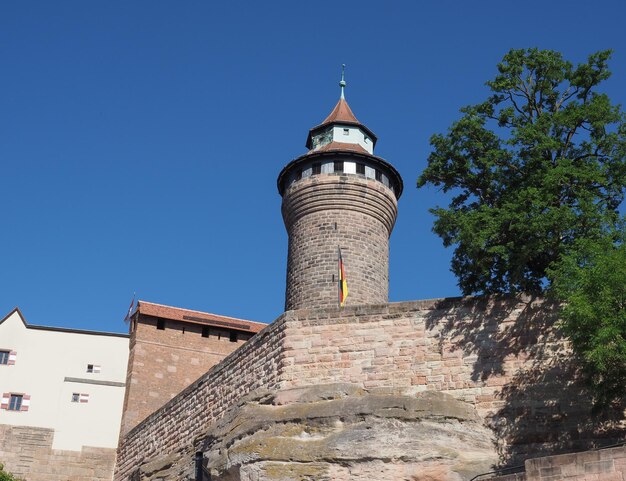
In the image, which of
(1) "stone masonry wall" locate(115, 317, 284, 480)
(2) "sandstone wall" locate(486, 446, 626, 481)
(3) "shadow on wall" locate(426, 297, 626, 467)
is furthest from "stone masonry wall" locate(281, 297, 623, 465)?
(2) "sandstone wall" locate(486, 446, 626, 481)

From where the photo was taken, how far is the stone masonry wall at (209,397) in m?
20.1

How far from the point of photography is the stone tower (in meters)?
24.5

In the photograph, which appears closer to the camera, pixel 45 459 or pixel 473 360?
pixel 473 360

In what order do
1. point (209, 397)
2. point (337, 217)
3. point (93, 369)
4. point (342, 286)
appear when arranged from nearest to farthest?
point (209, 397) → point (342, 286) → point (337, 217) → point (93, 369)

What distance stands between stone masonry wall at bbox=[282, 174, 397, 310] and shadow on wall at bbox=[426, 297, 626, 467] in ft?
19.0

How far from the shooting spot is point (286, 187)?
27047mm

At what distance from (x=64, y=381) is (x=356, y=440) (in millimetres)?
14761

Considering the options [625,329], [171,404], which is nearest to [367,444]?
[625,329]

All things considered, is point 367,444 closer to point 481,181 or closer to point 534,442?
point 534,442

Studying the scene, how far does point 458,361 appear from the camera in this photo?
720 inches

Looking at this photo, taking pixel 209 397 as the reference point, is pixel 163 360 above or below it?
above

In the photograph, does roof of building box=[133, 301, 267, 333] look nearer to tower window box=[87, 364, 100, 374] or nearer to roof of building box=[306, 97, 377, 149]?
tower window box=[87, 364, 100, 374]

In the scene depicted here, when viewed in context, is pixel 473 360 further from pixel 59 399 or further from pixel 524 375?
pixel 59 399

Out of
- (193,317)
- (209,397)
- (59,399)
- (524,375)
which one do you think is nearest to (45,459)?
(59,399)
